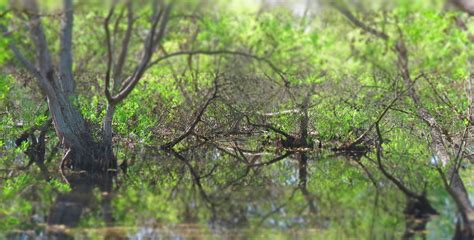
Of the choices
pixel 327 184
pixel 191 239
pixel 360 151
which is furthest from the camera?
pixel 360 151

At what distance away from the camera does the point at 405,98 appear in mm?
14125

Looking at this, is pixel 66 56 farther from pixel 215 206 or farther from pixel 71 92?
pixel 215 206

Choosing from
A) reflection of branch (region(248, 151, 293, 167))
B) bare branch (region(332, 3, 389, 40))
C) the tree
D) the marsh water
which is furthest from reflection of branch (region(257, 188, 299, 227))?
bare branch (region(332, 3, 389, 40))

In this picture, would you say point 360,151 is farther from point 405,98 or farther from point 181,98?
point 181,98

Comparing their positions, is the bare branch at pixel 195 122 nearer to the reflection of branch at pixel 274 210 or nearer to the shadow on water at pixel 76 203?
the shadow on water at pixel 76 203

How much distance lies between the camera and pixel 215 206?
375 inches

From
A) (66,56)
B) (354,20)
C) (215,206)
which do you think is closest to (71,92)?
(66,56)

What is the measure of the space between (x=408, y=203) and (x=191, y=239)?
3714 mm

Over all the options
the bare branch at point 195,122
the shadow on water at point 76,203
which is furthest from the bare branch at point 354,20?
the shadow on water at point 76,203

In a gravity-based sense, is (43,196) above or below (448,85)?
below

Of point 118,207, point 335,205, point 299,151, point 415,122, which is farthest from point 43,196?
point 415,122

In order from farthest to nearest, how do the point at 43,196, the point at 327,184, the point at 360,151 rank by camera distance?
the point at 360,151 < the point at 327,184 < the point at 43,196

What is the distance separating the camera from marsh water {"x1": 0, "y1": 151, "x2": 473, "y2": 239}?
310 inches

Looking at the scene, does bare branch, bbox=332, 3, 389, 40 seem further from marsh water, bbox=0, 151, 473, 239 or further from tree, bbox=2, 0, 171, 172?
tree, bbox=2, 0, 171, 172
